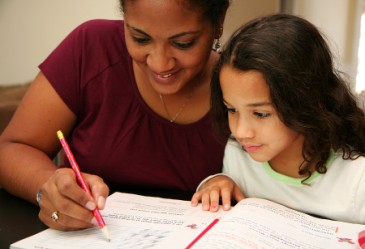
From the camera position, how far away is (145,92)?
119 centimetres

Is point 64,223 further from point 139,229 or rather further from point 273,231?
point 273,231

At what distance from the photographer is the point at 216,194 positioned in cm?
95

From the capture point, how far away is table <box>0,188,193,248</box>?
2.69ft

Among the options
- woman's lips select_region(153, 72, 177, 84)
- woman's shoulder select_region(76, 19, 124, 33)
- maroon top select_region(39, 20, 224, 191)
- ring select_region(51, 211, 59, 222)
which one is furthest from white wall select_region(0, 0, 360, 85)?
ring select_region(51, 211, 59, 222)

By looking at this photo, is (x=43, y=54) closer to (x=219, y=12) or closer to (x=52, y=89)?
(x=52, y=89)

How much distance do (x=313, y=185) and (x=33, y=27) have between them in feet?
5.26

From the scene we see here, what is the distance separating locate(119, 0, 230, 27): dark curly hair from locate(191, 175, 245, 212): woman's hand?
1.16 feet

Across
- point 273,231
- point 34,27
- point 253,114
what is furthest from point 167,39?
point 34,27

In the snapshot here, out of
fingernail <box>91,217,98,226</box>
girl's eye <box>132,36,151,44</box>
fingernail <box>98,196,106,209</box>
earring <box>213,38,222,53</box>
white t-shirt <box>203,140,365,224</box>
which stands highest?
girl's eye <box>132,36,151,44</box>

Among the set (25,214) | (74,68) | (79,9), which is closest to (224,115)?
(74,68)

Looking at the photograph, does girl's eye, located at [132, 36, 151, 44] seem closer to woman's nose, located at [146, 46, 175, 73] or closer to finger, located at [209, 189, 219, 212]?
woman's nose, located at [146, 46, 175, 73]

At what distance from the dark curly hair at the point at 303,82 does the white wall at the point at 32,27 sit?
3.78 ft

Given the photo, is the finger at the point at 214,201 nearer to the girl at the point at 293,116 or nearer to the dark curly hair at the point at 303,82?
the girl at the point at 293,116

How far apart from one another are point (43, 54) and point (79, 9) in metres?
0.29
